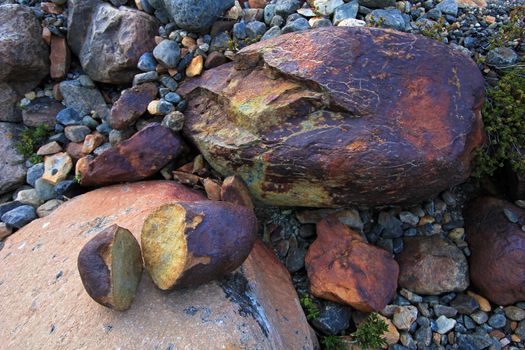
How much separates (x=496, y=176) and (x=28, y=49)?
479 centimetres

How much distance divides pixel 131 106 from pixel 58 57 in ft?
4.36

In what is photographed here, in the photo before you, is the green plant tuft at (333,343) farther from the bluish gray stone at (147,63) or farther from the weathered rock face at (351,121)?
the bluish gray stone at (147,63)

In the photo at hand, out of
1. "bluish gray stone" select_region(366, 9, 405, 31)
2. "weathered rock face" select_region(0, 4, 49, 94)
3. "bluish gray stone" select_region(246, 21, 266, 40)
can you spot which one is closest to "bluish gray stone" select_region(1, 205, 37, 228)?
"weathered rock face" select_region(0, 4, 49, 94)

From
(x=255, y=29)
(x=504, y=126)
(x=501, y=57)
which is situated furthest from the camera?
(x=255, y=29)

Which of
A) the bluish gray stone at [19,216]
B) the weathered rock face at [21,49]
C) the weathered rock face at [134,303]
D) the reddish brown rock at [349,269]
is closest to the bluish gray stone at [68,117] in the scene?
the weathered rock face at [21,49]

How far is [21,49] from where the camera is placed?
4141 millimetres

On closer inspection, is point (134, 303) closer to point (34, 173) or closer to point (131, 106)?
point (131, 106)

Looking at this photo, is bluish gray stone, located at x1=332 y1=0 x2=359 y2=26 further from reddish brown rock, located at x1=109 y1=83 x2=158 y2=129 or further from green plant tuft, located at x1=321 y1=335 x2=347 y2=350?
green plant tuft, located at x1=321 y1=335 x2=347 y2=350

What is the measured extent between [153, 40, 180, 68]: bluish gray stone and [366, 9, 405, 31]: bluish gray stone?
187cm

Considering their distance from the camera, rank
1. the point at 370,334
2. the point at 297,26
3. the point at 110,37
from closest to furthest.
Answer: the point at 370,334 → the point at 297,26 → the point at 110,37

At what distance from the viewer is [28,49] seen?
4.19 m

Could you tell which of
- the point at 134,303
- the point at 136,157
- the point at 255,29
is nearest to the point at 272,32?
the point at 255,29

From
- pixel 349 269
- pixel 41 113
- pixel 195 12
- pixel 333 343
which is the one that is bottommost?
pixel 333 343

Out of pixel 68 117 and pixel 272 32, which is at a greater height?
pixel 272 32
